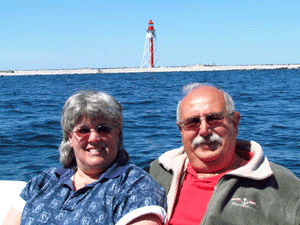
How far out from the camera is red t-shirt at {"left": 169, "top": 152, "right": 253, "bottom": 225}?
2652mm

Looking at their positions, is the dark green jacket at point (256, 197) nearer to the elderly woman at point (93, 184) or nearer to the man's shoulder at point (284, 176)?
the man's shoulder at point (284, 176)

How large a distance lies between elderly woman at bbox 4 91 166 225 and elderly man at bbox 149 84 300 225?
36 cm

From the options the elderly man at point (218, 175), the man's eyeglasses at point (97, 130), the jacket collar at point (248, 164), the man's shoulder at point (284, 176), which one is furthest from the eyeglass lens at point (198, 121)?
the man's eyeglasses at point (97, 130)

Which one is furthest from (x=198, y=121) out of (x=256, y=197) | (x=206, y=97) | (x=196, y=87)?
(x=256, y=197)

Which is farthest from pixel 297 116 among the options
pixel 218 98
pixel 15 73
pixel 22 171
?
pixel 15 73

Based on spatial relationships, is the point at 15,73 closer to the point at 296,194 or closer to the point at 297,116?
the point at 297,116

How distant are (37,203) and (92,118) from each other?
628mm

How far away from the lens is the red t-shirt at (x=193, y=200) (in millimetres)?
2652

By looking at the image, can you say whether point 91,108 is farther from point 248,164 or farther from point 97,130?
point 248,164

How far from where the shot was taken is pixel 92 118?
2.50 metres

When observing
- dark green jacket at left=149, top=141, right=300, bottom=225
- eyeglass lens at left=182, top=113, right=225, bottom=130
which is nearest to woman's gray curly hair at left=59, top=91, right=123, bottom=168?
eyeglass lens at left=182, top=113, right=225, bottom=130

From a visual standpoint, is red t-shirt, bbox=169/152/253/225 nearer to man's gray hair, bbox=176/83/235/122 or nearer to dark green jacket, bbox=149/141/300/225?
dark green jacket, bbox=149/141/300/225

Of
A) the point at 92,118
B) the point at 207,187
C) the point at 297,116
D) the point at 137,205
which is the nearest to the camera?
the point at 137,205

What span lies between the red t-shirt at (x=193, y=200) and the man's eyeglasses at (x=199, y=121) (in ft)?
1.13
